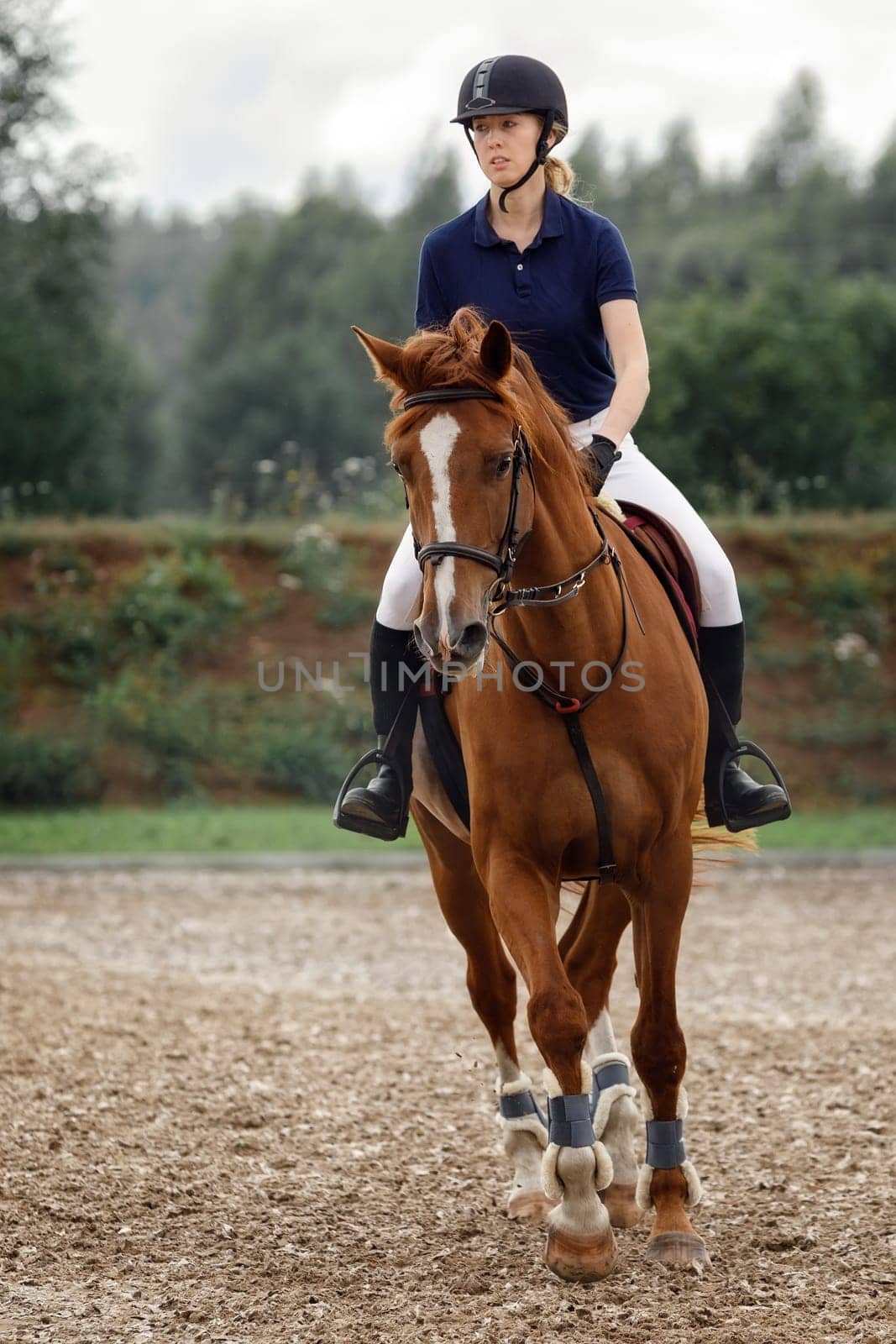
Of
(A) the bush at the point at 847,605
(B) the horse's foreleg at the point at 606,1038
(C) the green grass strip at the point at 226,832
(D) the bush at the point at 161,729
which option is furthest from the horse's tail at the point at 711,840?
(A) the bush at the point at 847,605

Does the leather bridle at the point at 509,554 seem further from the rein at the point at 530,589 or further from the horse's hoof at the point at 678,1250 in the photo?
the horse's hoof at the point at 678,1250

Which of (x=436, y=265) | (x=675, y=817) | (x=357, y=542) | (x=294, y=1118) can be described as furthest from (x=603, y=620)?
(x=357, y=542)

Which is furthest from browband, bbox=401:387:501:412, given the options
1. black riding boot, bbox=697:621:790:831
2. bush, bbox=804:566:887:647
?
bush, bbox=804:566:887:647

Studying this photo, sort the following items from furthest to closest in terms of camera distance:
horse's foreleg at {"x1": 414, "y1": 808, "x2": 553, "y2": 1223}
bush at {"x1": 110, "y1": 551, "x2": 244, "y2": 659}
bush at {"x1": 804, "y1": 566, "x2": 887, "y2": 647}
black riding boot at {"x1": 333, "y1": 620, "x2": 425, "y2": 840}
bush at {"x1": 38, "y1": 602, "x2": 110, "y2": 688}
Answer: bush at {"x1": 804, "y1": 566, "x2": 887, "y2": 647}, bush at {"x1": 110, "y1": 551, "x2": 244, "y2": 659}, bush at {"x1": 38, "y1": 602, "x2": 110, "y2": 688}, horse's foreleg at {"x1": 414, "y1": 808, "x2": 553, "y2": 1223}, black riding boot at {"x1": 333, "y1": 620, "x2": 425, "y2": 840}

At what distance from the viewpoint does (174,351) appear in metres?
81.8

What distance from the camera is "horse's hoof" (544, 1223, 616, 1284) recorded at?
423 centimetres

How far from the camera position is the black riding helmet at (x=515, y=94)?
457 centimetres

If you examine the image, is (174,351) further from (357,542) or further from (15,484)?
(357,542)

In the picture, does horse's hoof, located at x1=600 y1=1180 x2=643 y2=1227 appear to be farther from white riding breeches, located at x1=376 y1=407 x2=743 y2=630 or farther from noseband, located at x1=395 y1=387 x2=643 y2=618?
noseband, located at x1=395 y1=387 x2=643 y2=618

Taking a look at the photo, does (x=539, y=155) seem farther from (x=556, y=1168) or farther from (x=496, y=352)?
(x=556, y=1168)

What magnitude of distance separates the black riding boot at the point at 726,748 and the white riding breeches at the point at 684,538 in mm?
65

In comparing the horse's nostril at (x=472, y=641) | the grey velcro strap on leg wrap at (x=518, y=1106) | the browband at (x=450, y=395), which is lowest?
the grey velcro strap on leg wrap at (x=518, y=1106)

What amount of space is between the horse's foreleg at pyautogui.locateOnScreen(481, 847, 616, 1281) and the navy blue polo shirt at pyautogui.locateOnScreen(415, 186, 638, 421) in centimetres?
157

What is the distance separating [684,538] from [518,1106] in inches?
82.6
